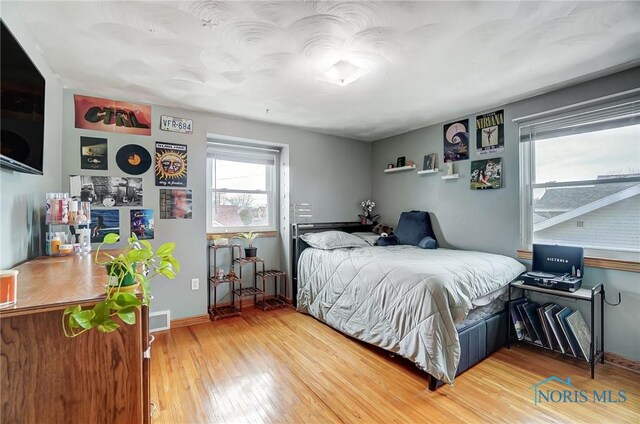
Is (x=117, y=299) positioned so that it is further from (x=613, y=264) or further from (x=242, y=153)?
(x=613, y=264)

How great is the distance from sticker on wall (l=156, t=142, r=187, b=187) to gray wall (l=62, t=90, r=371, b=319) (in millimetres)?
54

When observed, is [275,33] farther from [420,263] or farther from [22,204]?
[420,263]

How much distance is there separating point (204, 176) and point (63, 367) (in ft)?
8.19

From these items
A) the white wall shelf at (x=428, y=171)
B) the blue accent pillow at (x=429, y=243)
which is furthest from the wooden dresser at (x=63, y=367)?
the white wall shelf at (x=428, y=171)

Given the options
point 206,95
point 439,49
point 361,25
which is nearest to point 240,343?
point 206,95

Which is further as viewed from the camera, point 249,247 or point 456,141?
point 249,247

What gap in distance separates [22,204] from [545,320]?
379 centimetres

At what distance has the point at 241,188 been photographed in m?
3.74

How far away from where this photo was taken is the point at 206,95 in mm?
2693

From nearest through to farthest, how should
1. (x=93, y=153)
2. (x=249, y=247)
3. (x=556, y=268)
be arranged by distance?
1. (x=556, y=268)
2. (x=93, y=153)
3. (x=249, y=247)

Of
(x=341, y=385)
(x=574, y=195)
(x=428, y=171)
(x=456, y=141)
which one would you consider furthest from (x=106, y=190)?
(x=574, y=195)

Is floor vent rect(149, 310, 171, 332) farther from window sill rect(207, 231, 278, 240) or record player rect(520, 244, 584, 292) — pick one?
record player rect(520, 244, 584, 292)

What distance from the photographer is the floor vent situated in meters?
2.88

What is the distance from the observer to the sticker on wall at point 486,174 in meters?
3.00
